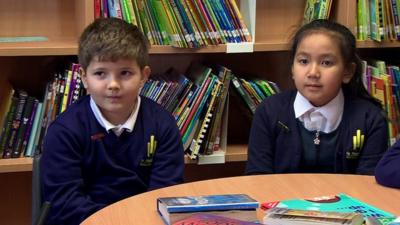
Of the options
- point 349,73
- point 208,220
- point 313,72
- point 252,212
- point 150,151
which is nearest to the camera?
point 208,220

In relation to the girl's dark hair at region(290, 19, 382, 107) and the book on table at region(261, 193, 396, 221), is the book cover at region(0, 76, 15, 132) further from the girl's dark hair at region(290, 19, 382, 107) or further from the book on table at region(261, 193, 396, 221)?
the book on table at region(261, 193, 396, 221)

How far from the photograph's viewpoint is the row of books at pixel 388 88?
2389 mm

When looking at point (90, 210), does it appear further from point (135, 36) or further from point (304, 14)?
point (304, 14)

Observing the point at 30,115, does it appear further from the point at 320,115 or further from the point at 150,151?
the point at 320,115

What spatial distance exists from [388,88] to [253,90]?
54 cm

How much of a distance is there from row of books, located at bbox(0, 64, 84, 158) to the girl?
2.26ft

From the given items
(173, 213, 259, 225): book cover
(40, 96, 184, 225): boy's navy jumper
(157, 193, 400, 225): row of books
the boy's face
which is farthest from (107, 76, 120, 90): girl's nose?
(173, 213, 259, 225): book cover

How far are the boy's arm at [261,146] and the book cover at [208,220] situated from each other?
2.74ft

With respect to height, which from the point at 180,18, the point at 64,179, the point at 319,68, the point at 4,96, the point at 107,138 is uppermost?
the point at 180,18

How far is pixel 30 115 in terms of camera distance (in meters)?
2.17

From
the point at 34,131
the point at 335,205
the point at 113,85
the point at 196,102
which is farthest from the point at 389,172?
the point at 34,131

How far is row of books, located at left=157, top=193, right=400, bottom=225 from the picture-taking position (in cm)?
114

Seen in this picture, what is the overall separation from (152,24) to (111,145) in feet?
1.94

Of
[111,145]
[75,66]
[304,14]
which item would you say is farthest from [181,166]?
[304,14]
